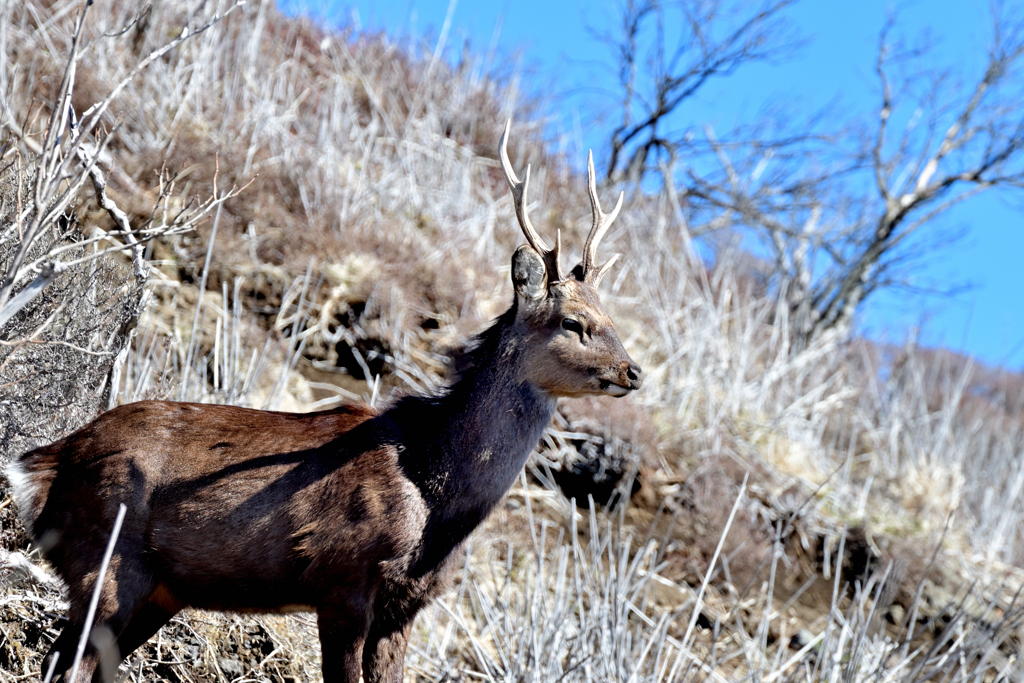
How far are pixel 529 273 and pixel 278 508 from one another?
5.02 ft

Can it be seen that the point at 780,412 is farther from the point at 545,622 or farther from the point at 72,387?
the point at 72,387

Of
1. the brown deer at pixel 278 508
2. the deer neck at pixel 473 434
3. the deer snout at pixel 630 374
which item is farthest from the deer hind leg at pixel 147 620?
the deer snout at pixel 630 374

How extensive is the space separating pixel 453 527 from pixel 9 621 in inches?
86.7

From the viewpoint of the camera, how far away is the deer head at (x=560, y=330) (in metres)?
4.21

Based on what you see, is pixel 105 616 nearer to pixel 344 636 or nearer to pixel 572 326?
pixel 344 636

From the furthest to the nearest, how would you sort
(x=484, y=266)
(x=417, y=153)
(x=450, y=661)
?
1. (x=417, y=153)
2. (x=484, y=266)
3. (x=450, y=661)

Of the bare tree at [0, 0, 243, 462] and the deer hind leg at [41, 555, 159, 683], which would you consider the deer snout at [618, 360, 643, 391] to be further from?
the deer hind leg at [41, 555, 159, 683]

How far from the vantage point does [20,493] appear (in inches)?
149

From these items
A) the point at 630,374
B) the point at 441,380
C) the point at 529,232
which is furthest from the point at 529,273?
the point at 441,380

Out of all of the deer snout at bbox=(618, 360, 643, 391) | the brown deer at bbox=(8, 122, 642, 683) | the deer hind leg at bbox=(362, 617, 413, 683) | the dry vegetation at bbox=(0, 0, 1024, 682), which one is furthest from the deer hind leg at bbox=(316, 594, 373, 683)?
the deer snout at bbox=(618, 360, 643, 391)

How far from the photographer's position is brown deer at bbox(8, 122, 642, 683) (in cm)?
367

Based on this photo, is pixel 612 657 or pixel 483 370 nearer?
pixel 483 370

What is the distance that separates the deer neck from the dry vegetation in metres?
0.85

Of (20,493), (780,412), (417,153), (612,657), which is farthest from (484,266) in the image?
(20,493)
